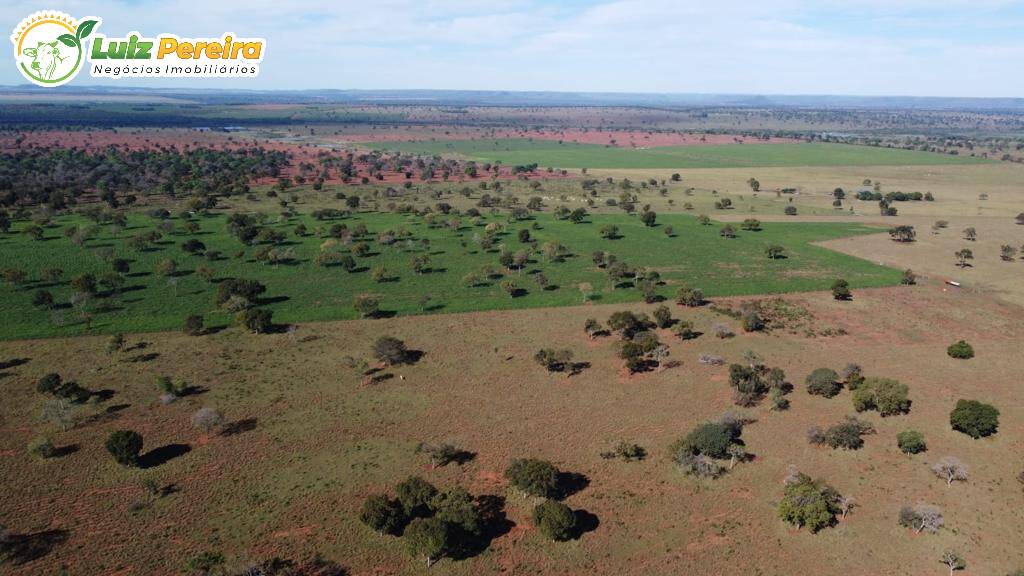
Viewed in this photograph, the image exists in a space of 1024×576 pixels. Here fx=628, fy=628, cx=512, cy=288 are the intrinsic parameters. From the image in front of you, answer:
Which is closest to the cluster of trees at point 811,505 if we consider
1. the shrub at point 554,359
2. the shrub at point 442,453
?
the shrub at point 442,453

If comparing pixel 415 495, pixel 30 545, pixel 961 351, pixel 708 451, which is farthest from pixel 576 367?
pixel 30 545

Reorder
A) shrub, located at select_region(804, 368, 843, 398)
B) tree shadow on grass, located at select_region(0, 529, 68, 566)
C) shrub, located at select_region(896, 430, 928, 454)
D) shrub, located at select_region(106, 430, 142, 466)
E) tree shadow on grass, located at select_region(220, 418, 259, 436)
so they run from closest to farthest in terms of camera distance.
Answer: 1. tree shadow on grass, located at select_region(0, 529, 68, 566)
2. shrub, located at select_region(106, 430, 142, 466)
3. shrub, located at select_region(896, 430, 928, 454)
4. tree shadow on grass, located at select_region(220, 418, 259, 436)
5. shrub, located at select_region(804, 368, 843, 398)

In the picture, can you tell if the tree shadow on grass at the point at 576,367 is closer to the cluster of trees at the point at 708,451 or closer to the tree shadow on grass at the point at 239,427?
the cluster of trees at the point at 708,451

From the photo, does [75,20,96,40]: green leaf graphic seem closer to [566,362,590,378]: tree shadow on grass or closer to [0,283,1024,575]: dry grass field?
[0,283,1024,575]: dry grass field

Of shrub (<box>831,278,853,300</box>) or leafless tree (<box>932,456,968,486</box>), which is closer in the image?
leafless tree (<box>932,456,968,486</box>)

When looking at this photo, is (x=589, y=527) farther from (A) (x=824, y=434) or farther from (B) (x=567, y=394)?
(A) (x=824, y=434)

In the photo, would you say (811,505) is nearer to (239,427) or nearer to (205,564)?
(205,564)

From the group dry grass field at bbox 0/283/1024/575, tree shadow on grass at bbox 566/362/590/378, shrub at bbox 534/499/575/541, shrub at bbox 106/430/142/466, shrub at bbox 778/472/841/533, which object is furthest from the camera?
tree shadow on grass at bbox 566/362/590/378

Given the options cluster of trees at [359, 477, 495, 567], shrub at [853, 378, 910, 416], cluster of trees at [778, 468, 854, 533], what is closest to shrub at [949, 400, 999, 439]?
shrub at [853, 378, 910, 416]
